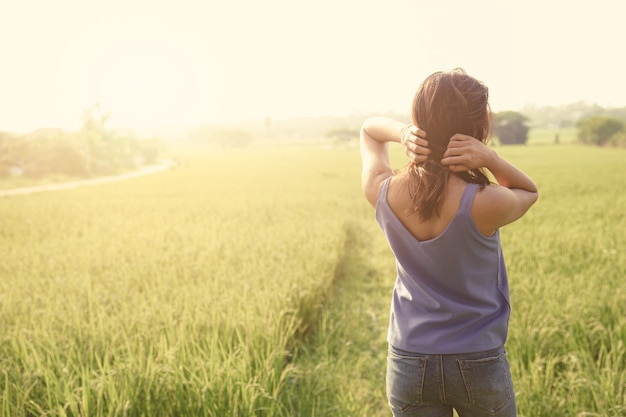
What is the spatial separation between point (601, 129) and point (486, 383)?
47664 mm

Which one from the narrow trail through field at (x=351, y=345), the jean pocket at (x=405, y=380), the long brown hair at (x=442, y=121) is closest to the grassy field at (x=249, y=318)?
the narrow trail through field at (x=351, y=345)

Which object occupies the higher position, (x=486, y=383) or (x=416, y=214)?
(x=416, y=214)

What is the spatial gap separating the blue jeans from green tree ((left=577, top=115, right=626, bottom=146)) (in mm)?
45290

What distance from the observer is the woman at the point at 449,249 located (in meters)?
1.30

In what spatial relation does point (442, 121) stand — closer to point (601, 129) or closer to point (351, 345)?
point (351, 345)

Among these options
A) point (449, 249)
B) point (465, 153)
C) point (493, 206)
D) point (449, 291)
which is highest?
point (465, 153)

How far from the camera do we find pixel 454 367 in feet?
4.64

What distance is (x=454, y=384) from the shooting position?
1.42m

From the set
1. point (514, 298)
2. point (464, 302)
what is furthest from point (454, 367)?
point (514, 298)

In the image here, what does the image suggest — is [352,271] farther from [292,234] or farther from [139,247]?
[139,247]

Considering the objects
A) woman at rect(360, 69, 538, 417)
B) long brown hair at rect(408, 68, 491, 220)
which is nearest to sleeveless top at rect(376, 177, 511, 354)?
woman at rect(360, 69, 538, 417)

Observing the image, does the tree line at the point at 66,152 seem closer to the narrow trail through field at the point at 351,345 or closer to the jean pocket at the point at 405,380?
the narrow trail through field at the point at 351,345

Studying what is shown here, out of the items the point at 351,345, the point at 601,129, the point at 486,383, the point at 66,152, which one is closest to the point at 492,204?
the point at 486,383

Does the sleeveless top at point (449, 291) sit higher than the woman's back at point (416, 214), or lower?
lower
